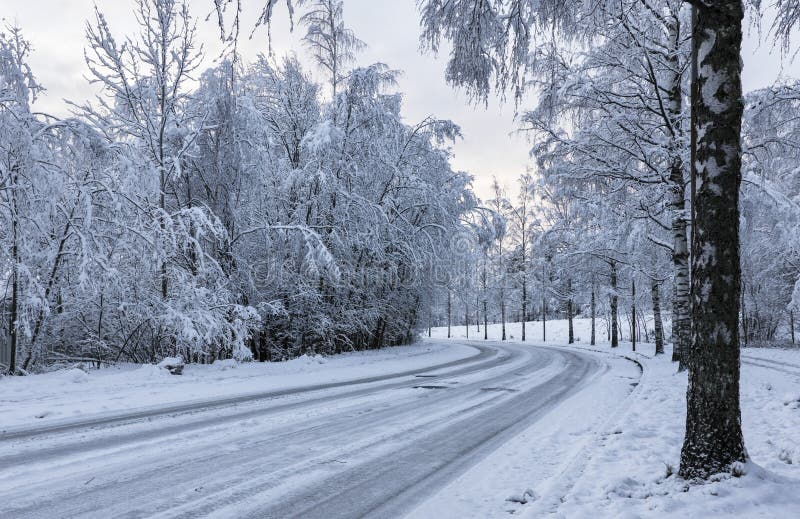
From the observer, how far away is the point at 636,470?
173 inches

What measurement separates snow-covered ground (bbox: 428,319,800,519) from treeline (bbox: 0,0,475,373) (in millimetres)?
8931

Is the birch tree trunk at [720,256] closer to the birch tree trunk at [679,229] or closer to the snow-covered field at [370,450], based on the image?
the snow-covered field at [370,450]

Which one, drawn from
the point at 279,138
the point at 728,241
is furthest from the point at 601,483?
the point at 279,138

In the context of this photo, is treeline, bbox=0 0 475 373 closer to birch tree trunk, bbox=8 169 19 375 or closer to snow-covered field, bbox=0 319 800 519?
birch tree trunk, bbox=8 169 19 375

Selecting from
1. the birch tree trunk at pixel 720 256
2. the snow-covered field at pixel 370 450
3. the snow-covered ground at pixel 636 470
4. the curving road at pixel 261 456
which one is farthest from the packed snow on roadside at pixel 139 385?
the birch tree trunk at pixel 720 256

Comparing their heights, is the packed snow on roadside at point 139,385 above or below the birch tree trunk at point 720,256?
below

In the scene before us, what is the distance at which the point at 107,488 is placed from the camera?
154 inches

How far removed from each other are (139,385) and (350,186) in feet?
34.2

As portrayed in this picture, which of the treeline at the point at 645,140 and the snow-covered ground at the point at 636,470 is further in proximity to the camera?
the treeline at the point at 645,140

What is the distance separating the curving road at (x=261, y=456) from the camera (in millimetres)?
3686

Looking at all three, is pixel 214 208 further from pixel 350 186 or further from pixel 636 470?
pixel 636 470

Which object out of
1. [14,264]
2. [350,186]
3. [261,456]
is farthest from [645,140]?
[14,264]

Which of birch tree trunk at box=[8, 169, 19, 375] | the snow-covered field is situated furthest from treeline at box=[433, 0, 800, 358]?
birch tree trunk at box=[8, 169, 19, 375]

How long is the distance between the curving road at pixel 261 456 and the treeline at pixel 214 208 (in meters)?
5.26
